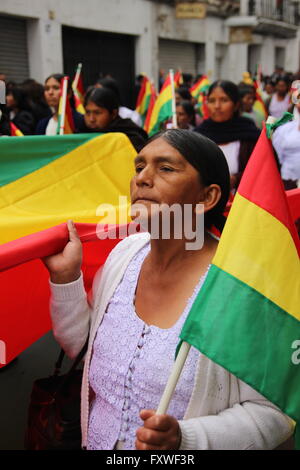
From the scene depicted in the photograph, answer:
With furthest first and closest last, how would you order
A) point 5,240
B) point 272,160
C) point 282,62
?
point 282,62
point 5,240
point 272,160

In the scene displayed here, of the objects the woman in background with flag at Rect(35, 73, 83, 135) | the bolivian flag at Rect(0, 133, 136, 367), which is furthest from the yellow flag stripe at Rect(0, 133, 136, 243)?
the woman in background with flag at Rect(35, 73, 83, 135)

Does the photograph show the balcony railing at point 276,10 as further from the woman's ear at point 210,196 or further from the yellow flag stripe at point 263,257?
the yellow flag stripe at point 263,257

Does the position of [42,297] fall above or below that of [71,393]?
above

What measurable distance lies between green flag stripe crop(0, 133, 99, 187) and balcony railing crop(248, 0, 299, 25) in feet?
83.6

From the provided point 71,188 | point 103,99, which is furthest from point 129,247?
point 103,99

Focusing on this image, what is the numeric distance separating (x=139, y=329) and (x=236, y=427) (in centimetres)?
36

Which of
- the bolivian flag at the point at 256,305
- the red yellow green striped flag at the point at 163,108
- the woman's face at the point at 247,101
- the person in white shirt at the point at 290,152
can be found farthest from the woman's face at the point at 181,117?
the bolivian flag at the point at 256,305

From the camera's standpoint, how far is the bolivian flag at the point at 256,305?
4.19ft

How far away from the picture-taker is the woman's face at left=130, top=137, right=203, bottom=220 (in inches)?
56.9

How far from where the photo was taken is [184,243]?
1.55 m

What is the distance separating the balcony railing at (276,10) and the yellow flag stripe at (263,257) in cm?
2696

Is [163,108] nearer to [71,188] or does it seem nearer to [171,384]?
[71,188]
